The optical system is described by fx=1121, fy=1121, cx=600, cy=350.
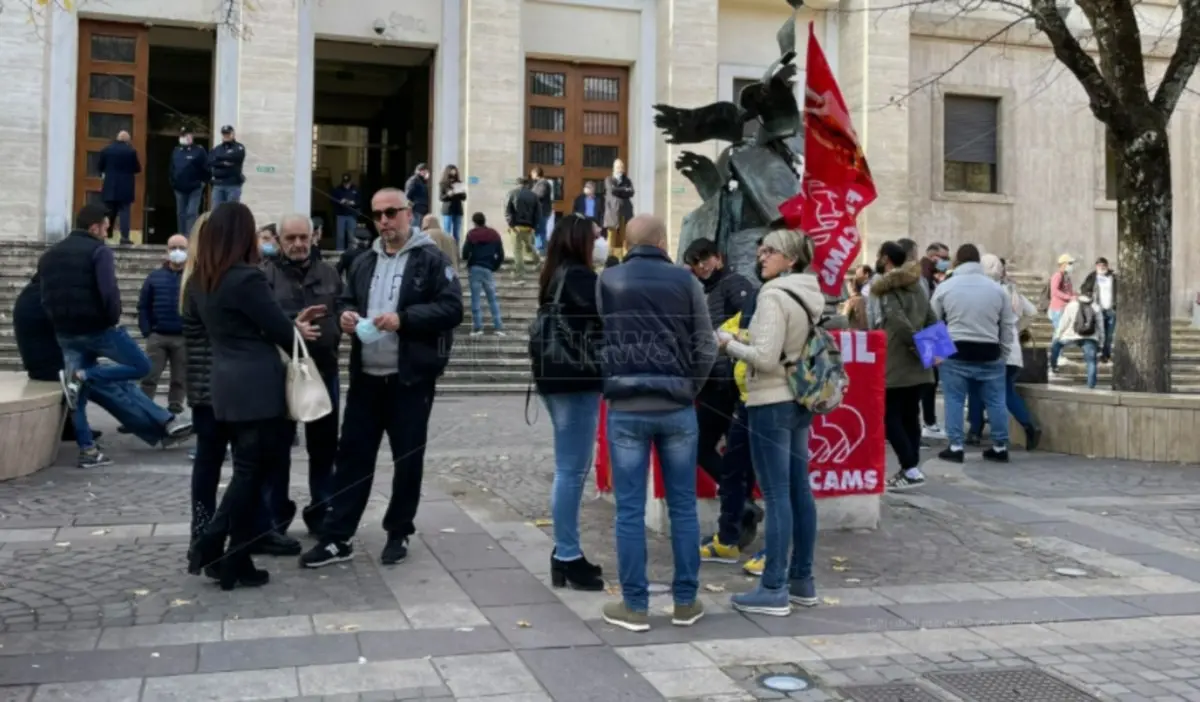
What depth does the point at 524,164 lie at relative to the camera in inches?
879

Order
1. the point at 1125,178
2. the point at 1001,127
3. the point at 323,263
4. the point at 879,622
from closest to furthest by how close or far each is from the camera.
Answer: the point at 879,622, the point at 323,263, the point at 1125,178, the point at 1001,127

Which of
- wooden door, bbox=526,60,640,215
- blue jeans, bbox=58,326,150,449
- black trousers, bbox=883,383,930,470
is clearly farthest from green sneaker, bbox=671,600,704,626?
wooden door, bbox=526,60,640,215

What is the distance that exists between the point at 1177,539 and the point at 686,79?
52.8 ft

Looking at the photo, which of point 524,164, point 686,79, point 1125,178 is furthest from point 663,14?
point 1125,178

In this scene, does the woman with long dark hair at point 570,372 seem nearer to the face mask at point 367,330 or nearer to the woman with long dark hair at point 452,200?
the face mask at point 367,330

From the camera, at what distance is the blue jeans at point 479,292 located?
50.8 ft

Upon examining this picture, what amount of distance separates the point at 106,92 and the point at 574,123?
8.73m

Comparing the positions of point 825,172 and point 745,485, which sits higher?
point 825,172

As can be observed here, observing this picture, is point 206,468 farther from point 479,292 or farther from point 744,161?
point 479,292

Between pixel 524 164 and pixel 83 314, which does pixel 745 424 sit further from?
pixel 524 164

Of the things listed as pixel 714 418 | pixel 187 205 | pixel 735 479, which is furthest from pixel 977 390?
pixel 187 205

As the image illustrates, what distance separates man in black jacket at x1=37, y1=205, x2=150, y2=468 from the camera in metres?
8.46

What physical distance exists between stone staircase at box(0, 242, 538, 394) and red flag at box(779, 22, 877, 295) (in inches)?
261

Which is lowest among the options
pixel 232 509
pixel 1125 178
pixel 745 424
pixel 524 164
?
pixel 232 509
